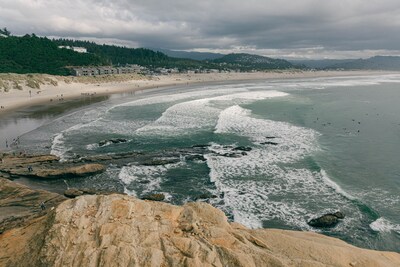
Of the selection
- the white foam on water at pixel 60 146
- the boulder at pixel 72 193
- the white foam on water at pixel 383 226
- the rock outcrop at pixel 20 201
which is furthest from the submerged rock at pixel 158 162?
the white foam on water at pixel 383 226

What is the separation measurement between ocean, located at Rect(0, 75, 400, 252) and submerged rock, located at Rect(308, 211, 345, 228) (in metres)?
0.51

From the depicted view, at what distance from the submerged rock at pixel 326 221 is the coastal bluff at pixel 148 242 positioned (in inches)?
366

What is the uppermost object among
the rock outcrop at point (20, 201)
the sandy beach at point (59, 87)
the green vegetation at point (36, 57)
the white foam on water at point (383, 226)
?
the green vegetation at point (36, 57)

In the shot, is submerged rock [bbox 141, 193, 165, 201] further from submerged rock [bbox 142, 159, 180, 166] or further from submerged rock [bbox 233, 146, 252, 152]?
submerged rock [bbox 233, 146, 252, 152]

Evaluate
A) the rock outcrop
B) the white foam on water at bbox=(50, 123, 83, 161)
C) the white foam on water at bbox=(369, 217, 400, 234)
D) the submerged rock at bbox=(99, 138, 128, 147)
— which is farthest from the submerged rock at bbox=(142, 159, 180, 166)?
the white foam on water at bbox=(369, 217, 400, 234)

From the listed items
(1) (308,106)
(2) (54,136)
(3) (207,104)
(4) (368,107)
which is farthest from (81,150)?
(4) (368,107)

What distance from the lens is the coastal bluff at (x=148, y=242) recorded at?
885 cm

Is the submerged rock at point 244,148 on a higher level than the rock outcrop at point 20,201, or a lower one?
lower

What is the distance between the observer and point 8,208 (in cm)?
1997

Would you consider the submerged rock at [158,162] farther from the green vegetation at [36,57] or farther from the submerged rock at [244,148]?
the green vegetation at [36,57]

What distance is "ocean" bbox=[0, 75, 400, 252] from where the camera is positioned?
22.4 metres

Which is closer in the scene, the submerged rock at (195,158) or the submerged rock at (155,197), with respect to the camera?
the submerged rock at (155,197)

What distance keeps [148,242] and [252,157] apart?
83.8ft

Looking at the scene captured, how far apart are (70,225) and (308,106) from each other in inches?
2654
